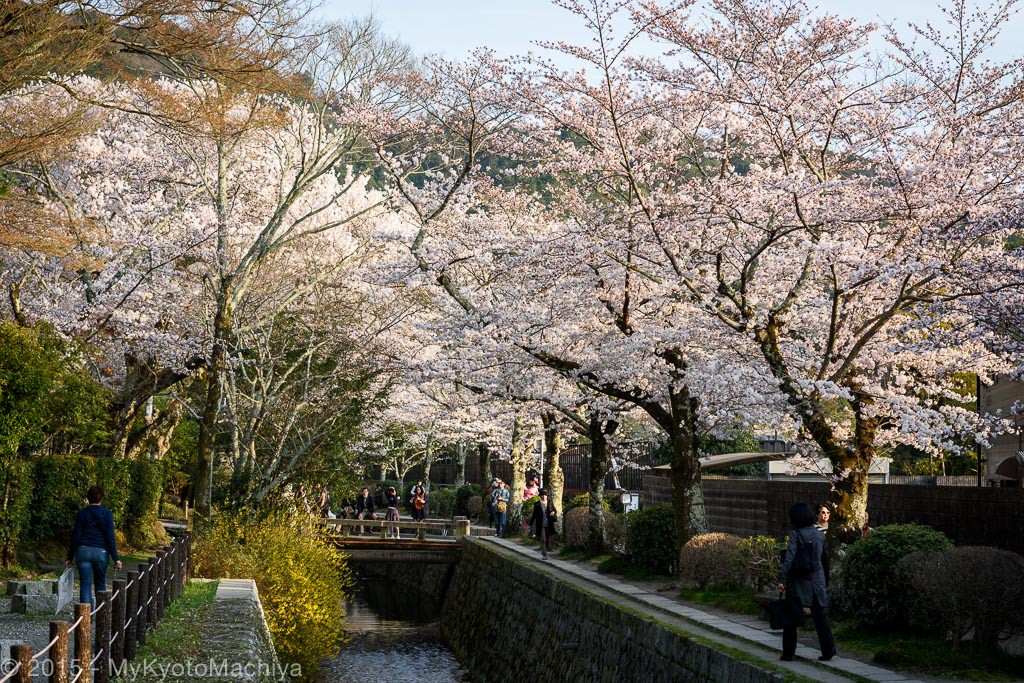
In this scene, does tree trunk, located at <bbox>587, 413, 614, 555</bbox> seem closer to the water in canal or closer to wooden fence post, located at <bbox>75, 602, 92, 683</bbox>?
the water in canal

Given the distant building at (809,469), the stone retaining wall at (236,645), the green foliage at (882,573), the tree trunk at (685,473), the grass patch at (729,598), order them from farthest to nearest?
the distant building at (809,469)
the tree trunk at (685,473)
the grass patch at (729,598)
the green foliage at (882,573)
the stone retaining wall at (236,645)

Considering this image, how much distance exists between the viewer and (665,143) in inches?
725

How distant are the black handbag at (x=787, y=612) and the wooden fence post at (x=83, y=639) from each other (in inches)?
256

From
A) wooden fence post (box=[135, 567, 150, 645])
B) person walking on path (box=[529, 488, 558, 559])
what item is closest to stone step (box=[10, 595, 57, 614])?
wooden fence post (box=[135, 567, 150, 645])

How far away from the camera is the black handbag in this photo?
10.2 meters

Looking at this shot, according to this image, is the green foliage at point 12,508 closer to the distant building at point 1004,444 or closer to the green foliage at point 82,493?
the green foliage at point 82,493

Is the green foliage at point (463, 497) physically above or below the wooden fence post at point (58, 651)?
above

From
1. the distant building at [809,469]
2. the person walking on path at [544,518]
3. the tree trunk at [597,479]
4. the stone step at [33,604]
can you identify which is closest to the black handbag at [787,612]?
the stone step at [33,604]

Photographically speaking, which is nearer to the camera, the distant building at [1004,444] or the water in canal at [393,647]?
the distant building at [1004,444]

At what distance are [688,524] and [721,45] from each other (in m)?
8.23

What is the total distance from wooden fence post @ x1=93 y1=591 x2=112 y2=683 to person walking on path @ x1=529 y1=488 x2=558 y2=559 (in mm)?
16808

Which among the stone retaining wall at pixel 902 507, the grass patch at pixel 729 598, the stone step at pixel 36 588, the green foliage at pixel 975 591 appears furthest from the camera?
the grass patch at pixel 729 598

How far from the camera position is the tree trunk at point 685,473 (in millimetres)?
18344

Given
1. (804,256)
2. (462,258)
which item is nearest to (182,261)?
(462,258)
